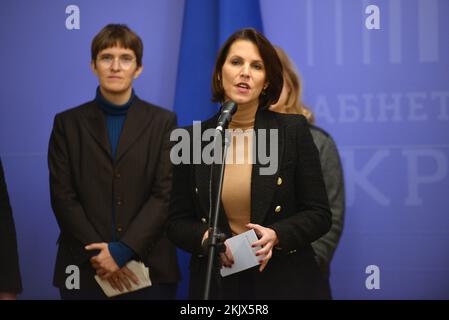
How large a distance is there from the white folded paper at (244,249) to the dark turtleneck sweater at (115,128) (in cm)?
100

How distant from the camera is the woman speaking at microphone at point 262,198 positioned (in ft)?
8.68

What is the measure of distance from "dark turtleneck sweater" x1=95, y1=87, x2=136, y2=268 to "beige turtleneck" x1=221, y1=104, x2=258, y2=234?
0.90 meters

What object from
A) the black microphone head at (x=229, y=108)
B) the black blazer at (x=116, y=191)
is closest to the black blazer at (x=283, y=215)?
the black microphone head at (x=229, y=108)

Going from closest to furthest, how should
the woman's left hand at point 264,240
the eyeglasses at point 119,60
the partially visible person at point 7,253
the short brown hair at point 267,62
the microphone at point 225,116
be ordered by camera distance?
1. the microphone at point 225,116
2. the woman's left hand at point 264,240
3. the short brown hair at point 267,62
4. the partially visible person at point 7,253
5. the eyeglasses at point 119,60

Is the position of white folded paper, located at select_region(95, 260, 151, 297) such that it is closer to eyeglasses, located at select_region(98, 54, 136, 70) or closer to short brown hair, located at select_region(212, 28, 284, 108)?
eyeglasses, located at select_region(98, 54, 136, 70)

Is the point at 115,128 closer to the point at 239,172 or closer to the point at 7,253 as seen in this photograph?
the point at 7,253

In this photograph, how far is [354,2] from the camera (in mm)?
3787

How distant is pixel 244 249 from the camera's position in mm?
2561

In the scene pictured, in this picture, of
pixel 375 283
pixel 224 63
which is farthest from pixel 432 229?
pixel 224 63

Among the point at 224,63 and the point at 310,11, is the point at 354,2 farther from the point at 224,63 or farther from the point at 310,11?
the point at 224,63

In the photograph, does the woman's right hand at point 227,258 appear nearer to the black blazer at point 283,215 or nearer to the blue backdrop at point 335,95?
the black blazer at point 283,215

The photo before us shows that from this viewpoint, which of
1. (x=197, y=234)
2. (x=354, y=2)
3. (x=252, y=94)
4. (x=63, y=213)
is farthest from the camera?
(x=354, y=2)

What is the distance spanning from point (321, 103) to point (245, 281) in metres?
1.45

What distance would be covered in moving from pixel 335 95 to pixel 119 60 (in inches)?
48.3
